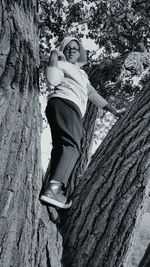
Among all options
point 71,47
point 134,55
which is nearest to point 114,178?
point 71,47

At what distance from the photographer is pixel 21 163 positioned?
5.32 ft

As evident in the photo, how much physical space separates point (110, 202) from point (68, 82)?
97 centimetres

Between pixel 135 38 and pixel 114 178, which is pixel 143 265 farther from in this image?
pixel 135 38

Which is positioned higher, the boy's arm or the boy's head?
the boy's head

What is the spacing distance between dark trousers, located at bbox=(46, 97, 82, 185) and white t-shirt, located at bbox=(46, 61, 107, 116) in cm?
6

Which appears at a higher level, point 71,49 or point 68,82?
point 71,49

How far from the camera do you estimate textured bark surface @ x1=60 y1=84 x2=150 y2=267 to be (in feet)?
5.35

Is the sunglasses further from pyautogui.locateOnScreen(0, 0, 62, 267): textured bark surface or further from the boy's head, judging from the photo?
pyautogui.locateOnScreen(0, 0, 62, 267): textured bark surface

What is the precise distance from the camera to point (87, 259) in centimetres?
163

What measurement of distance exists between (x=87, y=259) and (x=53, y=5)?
5.77 m

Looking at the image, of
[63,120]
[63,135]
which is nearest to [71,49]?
[63,120]

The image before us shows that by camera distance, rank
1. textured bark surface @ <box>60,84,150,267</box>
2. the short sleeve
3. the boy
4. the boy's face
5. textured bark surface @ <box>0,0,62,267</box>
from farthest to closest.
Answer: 1. the boy's face
2. the short sleeve
3. the boy
4. textured bark surface @ <box>60,84,150,267</box>
5. textured bark surface @ <box>0,0,62,267</box>

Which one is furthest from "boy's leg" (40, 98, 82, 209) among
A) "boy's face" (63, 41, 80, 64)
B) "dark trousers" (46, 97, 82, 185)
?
"boy's face" (63, 41, 80, 64)

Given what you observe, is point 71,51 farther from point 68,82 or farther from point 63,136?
point 63,136
